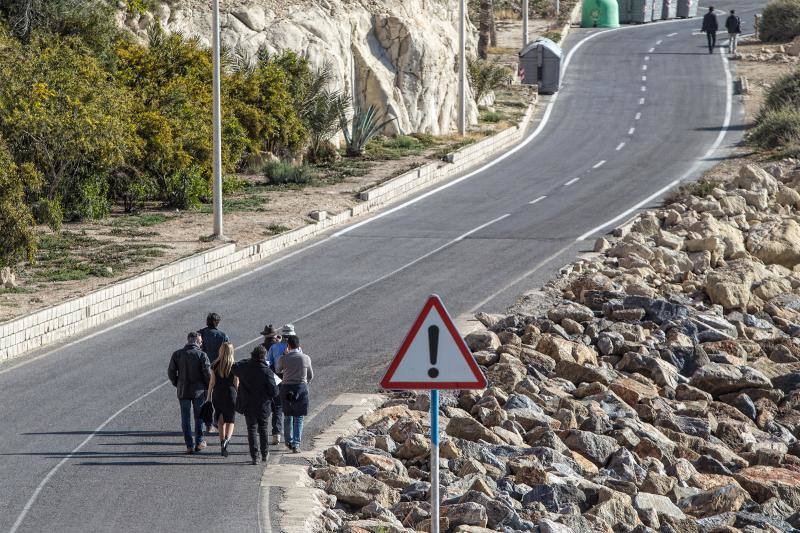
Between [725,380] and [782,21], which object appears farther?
[782,21]

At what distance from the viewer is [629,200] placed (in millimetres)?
34594

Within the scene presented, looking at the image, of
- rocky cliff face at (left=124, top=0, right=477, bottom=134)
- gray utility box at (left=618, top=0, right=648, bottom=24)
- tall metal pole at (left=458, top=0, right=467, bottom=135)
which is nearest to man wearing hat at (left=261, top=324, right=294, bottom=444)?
rocky cliff face at (left=124, top=0, right=477, bottom=134)

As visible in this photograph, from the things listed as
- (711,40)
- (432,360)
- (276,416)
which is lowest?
(276,416)

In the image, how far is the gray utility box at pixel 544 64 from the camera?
52812 mm

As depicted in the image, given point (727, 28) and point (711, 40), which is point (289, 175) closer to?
point (711, 40)

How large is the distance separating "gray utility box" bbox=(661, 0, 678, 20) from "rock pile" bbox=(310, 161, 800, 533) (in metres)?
49.5

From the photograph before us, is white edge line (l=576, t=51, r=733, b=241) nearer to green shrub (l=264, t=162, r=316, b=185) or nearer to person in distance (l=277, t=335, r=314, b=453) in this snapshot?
green shrub (l=264, t=162, r=316, b=185)

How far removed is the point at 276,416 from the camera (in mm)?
14922

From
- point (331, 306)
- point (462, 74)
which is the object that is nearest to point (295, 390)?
point (331, 306)

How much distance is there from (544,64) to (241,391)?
134ft

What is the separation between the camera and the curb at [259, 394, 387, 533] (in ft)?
38.5

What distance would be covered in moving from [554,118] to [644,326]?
87.6 ft

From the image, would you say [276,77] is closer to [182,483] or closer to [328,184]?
[328,184]

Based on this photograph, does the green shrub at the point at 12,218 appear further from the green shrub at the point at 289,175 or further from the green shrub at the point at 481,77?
the green shrub at the point at 481,77
